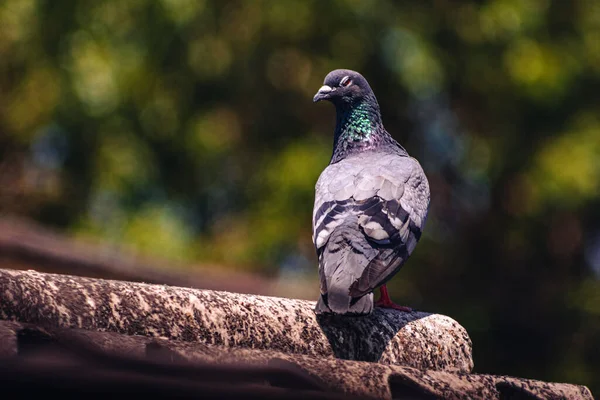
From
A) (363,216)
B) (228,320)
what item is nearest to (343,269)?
(363,216)

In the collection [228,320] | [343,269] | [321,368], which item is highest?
[343,269]

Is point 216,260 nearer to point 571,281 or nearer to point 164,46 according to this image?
point 164,46

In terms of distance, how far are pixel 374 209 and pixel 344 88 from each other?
6.27 ft

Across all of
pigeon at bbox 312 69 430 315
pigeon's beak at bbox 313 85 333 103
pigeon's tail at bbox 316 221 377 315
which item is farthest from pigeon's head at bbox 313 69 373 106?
pigeon's tail at bbox 316 221 377 315

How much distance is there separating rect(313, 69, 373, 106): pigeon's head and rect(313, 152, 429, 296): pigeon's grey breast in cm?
92

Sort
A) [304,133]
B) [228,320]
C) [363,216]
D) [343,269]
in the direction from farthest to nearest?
[304,133]
[363,216]
[343,269]
[228,320]

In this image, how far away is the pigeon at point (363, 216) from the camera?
4344 millimetres

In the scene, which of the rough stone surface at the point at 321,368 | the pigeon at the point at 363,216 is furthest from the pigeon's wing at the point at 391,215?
the rough stone surface at the point at 321,368

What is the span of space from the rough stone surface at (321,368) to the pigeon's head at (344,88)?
3232 millimetres

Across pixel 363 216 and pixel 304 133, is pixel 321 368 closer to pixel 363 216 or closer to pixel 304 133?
pixel 363 216

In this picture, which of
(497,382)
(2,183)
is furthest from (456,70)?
(497,382)

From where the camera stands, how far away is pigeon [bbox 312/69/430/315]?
434 centimetres

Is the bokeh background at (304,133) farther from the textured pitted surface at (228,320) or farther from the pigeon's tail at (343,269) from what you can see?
the textured pitted surface at (228,320)

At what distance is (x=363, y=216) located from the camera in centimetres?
493
